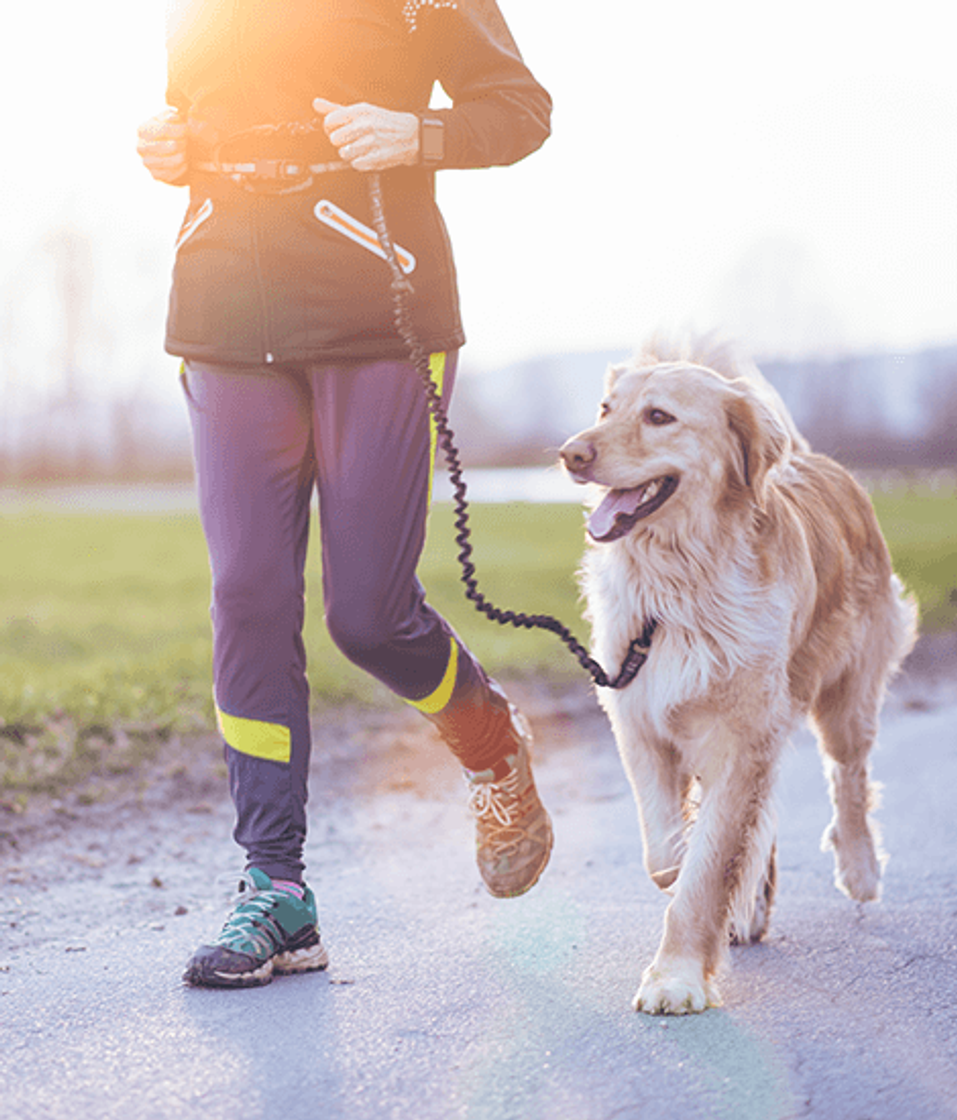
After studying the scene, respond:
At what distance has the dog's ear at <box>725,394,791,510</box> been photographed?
10.5 feet

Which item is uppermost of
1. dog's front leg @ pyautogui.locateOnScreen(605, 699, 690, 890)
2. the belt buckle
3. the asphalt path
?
the belt buckle

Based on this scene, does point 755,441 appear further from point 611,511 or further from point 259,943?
point 259,943

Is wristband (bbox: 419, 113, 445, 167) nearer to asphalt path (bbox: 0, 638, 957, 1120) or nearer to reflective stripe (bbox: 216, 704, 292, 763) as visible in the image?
reflective stripe (bbox: 216, 704, 292, 763)

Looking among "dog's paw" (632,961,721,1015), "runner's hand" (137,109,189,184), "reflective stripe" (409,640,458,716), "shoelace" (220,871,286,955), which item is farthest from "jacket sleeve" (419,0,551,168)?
"dog's paw" (632,961,721,1015)

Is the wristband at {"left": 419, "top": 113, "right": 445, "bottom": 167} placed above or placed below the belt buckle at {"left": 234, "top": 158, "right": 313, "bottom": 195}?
above

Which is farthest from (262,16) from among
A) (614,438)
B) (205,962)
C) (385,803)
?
(385,803)

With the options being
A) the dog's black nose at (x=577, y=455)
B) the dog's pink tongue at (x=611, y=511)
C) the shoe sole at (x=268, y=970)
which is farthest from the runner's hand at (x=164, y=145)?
the shoe sole at (x=268, y=970)

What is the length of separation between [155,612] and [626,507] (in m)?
7.59

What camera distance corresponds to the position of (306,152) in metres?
2.88

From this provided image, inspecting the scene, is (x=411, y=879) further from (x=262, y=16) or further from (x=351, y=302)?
(x=262, y=16)

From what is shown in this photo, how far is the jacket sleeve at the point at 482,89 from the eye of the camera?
2879 mm

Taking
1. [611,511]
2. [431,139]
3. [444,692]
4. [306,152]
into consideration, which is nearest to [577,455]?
[611,511]

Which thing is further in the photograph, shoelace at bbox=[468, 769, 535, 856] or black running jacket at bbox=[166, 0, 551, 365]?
shoelace at bbox=[468, 769, 535, 856]

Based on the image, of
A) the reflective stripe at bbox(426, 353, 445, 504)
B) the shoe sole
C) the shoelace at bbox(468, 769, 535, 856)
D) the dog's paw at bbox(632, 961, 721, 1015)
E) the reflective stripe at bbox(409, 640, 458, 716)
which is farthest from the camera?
the shoelace at bbox(468, 769, 535, 856)
